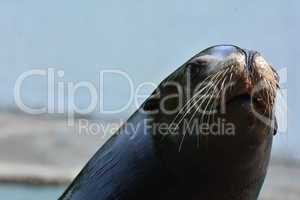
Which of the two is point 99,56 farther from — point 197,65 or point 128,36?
point 197,65

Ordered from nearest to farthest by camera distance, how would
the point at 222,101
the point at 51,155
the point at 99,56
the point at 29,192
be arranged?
1. the point at 222,101
2. the point at 29,192
3. the point at 51,155
4. the point at 99,56

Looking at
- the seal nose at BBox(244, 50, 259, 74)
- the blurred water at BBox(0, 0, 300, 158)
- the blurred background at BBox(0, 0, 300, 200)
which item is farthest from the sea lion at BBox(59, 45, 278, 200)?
the blurred water at BBox(0, 0, 300, 158)

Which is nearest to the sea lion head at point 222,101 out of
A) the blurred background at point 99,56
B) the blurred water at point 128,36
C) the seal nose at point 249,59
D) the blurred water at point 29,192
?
the seal nose at point 249,59

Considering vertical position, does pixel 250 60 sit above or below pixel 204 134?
above

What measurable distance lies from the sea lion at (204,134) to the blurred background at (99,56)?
1569 millimetres

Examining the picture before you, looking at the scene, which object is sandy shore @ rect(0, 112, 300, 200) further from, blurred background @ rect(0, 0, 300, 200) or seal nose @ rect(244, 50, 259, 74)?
seal nose @ rect(244, 50, 259, 74)

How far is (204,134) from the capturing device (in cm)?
160

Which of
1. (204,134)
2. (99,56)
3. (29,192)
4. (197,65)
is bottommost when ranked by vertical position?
(29,192)

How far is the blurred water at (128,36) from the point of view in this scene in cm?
367

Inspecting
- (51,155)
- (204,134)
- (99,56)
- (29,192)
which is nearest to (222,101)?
(204,134)

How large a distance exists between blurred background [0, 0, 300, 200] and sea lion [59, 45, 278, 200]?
5.15ft

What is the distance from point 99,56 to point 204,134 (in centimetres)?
233

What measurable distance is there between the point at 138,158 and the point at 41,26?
2.43 m

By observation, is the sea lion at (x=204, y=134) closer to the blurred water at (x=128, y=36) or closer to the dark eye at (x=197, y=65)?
the dark eye at (x=197, y=65)
